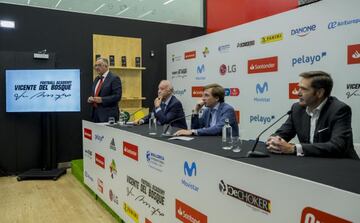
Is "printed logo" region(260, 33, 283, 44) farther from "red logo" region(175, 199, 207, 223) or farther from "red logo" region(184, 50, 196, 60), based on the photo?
"red logo" region(175, 199, 207, 223)

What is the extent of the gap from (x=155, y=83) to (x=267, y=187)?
478cm

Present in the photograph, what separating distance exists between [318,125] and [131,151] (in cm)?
137

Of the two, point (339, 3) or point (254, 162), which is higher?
point (339, 3)

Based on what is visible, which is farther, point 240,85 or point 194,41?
point 194,41

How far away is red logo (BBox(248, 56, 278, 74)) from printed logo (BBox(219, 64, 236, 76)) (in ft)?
1.04

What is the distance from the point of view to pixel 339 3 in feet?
10.5

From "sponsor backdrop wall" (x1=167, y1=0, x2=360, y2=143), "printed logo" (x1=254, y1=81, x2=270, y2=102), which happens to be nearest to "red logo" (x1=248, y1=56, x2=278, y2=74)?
"sponsor backdrop wall" (x1=167, y1=0, x2=360, y2=143)

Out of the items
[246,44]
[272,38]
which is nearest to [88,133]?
[246,44]

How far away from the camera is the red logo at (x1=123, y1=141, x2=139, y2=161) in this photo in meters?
2.51

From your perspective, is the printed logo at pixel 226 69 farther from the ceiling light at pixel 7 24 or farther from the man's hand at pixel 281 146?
the ceiling light at pixel 7 24

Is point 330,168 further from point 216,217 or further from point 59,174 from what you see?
point 59,174

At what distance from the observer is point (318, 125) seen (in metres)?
2.00

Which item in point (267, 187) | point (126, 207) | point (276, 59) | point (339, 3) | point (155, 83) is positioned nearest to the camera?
point (267, 187)

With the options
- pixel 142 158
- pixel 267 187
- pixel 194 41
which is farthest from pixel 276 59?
pixel 267 187
